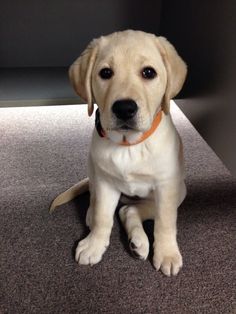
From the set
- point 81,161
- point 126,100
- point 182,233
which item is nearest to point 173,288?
point 182,233

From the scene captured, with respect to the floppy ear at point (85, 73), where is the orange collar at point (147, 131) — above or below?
below

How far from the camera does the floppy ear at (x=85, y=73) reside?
1.14m

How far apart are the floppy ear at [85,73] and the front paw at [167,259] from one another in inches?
19.4

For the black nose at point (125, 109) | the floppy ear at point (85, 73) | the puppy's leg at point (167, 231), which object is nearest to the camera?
the black nose at point (125, 109)

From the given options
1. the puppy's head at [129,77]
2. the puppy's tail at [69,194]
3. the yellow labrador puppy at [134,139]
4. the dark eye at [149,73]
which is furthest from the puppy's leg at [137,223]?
the dark eye at [149,73]

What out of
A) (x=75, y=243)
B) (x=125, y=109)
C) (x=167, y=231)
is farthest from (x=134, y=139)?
(x=75, y=243)

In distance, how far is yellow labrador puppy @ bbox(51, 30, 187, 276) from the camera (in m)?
1.08

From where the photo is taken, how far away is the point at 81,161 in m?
1.93

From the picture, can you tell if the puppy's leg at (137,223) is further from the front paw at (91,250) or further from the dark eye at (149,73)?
the dark eye at (149,73)

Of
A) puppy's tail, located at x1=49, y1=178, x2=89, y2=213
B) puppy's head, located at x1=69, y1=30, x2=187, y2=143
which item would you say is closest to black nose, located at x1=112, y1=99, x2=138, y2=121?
puppy's head, located at x1=69, y1=30, x2=187, y2=143

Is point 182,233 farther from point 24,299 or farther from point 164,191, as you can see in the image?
point 24,299

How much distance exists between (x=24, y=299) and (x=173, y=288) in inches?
17.3

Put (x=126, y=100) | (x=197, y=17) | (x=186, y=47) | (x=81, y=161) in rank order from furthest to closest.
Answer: (x=186, y=47)
(x=197, y=17)
(x=81, y=161)
(x=126, y=100)

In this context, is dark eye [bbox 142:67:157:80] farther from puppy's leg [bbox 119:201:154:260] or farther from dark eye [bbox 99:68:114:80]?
puppy's leg [bbox 119:201:154:260]
